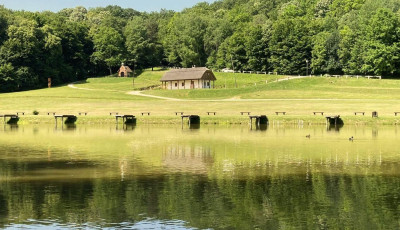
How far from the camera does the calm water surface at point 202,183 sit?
→ 80.5 feet

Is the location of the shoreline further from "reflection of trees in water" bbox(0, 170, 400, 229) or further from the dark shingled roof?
the dark shingled roof

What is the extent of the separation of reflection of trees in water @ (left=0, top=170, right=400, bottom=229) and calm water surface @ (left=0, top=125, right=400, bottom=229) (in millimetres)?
47

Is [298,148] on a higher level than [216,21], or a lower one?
lower

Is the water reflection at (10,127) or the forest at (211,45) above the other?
the forest at (211,45)

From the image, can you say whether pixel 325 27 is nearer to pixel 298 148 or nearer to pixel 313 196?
pixel 298 148

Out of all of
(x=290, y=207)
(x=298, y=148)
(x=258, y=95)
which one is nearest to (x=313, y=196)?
(x=290, y=207)

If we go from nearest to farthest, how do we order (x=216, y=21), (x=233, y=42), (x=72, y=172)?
(x=72, y=172)
(x=233, y=42)
(x=216, y=21)

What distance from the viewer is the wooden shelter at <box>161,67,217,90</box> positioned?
453 ft

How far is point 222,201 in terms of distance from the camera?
27594mm

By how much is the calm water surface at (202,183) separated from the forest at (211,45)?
79.1 meters

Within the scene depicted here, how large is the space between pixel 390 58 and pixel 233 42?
48987 millimetres

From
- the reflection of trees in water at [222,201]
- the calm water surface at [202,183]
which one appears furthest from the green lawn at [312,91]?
the reflection of trees in water at [222,201]

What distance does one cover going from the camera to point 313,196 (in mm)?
28766

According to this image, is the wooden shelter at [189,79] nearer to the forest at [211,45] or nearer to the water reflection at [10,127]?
the forest at [211,45]
